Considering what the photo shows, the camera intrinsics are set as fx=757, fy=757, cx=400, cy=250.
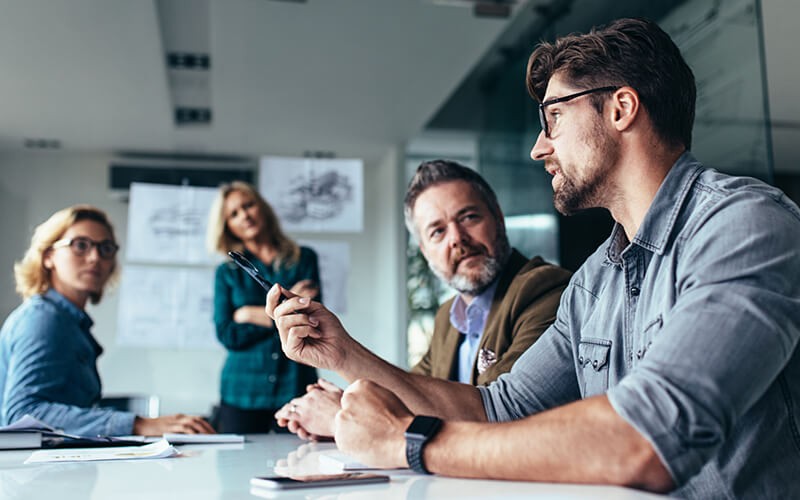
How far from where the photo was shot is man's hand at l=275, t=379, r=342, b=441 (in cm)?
162

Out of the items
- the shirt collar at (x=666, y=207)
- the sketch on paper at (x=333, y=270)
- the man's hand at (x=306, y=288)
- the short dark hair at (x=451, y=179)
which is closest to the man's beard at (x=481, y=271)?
the short dark hair at (x=451, y=179)

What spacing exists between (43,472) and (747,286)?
1.01 m

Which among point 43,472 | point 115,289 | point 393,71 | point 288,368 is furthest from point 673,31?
point 115,289

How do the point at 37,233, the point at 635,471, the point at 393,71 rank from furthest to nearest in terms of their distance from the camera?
the point at 393,71 < the point at 37,233 < the point at 635,471

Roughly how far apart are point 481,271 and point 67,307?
1.31 meters

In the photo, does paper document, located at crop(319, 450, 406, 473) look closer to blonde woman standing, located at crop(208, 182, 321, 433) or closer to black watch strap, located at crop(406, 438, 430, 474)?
black watch strap, located at crop(406, 438, 430, 474)

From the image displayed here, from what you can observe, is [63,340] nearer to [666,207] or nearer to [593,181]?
[593,181]

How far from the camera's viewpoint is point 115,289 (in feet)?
13.2

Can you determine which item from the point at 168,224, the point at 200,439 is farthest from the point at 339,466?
the point at 168,224

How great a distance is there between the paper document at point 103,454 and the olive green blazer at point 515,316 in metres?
0.70

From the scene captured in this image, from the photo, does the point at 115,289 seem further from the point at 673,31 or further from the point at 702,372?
the point at 702,372

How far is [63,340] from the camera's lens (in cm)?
222

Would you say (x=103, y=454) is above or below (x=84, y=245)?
below

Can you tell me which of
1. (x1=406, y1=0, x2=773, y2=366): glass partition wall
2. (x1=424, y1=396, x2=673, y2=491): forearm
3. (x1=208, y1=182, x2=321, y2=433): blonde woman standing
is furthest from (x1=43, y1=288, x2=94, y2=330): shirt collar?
(x1=424, y1=396, x2=673, y2=491): forearm
